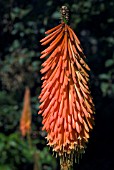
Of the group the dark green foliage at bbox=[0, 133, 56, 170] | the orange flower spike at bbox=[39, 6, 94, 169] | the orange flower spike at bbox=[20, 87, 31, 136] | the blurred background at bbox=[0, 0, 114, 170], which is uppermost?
the blurred background at bbox=[0, 0, 114, 170]

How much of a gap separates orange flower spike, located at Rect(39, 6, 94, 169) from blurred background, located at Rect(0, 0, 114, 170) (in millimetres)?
3830

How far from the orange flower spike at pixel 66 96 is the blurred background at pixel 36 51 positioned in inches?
151

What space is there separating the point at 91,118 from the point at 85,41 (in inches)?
195

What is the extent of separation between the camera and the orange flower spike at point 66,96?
287 cm

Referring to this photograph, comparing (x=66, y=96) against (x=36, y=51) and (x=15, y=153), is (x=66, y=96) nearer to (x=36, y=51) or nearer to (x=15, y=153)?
(x=15, y=153)

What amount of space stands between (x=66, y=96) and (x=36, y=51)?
4.61 meters

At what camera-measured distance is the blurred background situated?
23.5ft

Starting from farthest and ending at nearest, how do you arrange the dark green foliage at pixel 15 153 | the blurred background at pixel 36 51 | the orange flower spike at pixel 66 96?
the blurred background at pixel 36 51
the dark green foliage at pixel 15 153
the orange flower spike at pixel 66 96

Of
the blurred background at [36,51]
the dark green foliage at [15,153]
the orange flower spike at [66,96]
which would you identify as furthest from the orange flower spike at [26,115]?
the blurred background at [36,51]

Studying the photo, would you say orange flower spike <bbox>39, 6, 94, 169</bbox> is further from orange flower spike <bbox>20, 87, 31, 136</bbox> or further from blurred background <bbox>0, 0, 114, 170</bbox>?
blurred background <bbox>0, 0, 114, 170</bbox>

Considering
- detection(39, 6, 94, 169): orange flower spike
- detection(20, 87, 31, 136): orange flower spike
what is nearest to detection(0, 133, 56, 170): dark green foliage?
detection(20, 87, 31, 136): orange flower spike

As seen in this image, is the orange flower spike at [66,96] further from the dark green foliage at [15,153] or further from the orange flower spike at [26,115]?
the dark green foliage at [15,153]

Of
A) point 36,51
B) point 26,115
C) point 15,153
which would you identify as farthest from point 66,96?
point 36,51

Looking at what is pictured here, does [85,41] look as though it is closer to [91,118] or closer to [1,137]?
[1,137]
